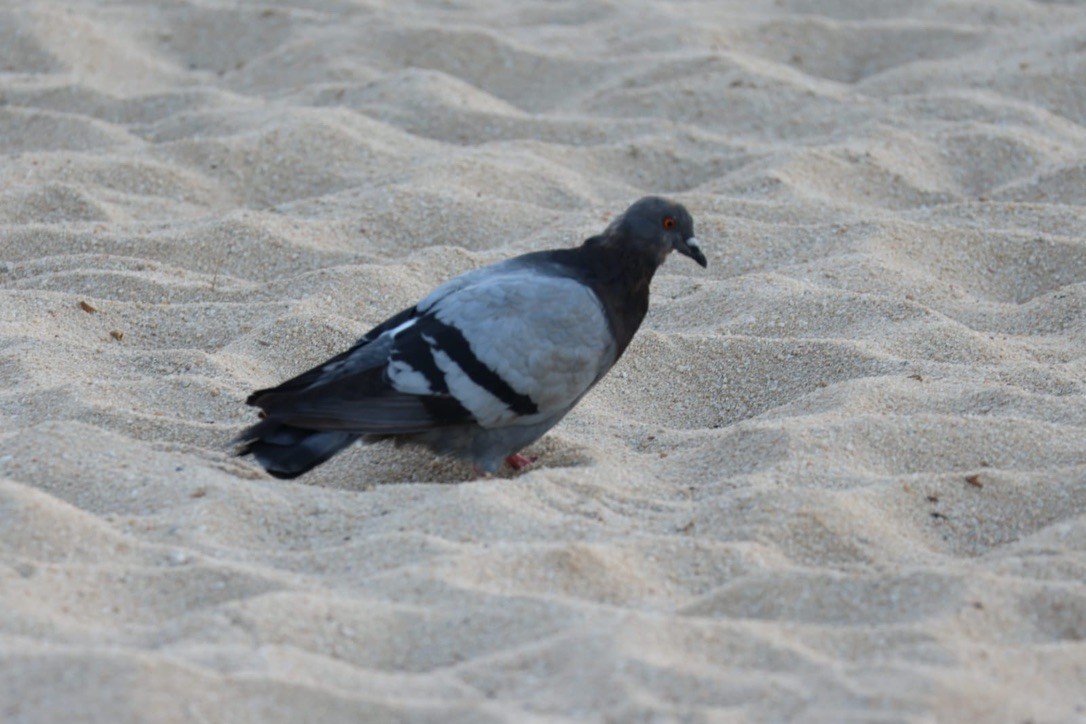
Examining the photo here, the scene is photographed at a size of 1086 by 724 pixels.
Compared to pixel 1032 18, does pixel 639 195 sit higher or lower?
lower

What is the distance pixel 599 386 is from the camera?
441 centimetres

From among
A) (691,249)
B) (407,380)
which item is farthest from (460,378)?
(691,249)

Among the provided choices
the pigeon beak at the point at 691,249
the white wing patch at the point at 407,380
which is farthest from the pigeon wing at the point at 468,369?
the pigeon beak at the point at 691,249

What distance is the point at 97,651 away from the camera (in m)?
2.45

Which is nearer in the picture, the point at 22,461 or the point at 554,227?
the point at 22,461

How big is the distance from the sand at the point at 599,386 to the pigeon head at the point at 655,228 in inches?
16.9

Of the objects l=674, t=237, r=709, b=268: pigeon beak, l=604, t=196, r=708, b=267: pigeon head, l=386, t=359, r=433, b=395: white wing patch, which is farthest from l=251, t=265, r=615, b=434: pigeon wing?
l=674, t=237, r=709, b=268: pigeon beak

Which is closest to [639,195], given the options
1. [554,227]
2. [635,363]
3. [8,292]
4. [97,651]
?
[554,227]

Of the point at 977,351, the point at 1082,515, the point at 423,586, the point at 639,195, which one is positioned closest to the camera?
the point at 423,586

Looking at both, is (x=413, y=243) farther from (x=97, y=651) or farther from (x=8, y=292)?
(x=97, y=651)

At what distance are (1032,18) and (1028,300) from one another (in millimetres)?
→ 3072

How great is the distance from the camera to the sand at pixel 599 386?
2.57 metres

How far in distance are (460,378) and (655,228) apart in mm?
771

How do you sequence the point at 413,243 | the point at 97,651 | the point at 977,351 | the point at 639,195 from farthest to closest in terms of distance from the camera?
the point at 639,195 → the point at 413,243 → the point at 977,351 → the point at 97,651
